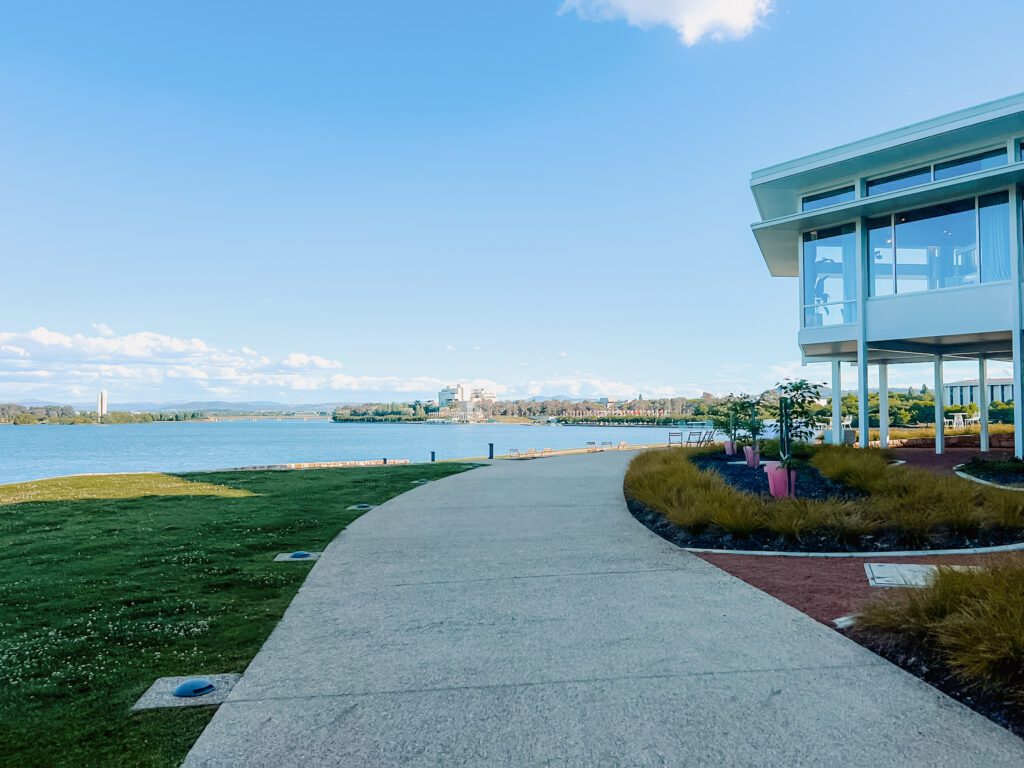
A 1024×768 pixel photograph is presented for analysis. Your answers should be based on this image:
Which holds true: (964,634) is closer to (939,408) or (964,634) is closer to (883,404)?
(939,408)

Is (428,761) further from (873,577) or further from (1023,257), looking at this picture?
(1023,257)

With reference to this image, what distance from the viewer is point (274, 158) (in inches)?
1234

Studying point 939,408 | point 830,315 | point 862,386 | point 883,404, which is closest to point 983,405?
point 939,408

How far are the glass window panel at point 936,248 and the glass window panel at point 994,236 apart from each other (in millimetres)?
172

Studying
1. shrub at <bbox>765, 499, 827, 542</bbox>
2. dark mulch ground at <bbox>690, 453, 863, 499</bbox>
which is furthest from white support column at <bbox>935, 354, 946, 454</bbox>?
shrub at <bbox>765, 499, 827, 542</bbox>

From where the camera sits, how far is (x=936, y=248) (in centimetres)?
1481

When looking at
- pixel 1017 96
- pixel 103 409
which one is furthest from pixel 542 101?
pixel 103 409

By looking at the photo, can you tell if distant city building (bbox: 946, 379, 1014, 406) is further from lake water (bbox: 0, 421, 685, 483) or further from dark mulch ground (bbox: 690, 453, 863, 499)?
dark mulch ground (bbox: 690, 453, 863, 499)

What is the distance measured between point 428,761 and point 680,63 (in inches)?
762

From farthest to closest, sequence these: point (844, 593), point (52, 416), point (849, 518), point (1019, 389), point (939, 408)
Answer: point (52, 416), point (939, 408), point (1019, 389), point (849, 518), point (844, 593)

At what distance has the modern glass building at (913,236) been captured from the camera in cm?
1366

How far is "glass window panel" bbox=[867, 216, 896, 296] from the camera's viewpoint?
1547cm

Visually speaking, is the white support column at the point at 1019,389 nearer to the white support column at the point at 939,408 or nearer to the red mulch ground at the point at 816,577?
the white support column at the point at 939,408

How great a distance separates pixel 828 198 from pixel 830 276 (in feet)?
7.07
